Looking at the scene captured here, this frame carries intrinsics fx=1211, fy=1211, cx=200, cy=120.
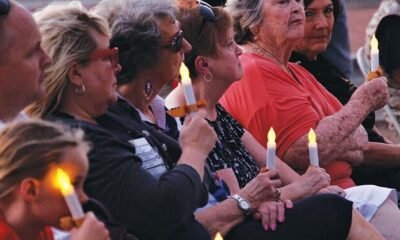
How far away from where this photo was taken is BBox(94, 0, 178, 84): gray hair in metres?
4.45

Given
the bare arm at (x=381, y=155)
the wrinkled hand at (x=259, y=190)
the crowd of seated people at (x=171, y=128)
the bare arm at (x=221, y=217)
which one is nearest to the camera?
the crowd of seated people at (x=171, y=128)

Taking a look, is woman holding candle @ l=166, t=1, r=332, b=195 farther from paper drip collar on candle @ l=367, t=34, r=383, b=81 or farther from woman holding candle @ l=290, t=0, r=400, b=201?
woman holding candle @ l=290, t=0, r=400, b=201

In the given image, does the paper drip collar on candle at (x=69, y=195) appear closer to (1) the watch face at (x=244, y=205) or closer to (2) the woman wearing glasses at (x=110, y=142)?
(2) the woman wearing glasses at (x=110, y=142)

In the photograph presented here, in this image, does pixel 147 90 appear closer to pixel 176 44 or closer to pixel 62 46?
pixel 176 44

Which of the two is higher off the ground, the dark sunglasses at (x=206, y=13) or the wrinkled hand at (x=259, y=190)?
the dark sunglasses at (x=206, y=13)

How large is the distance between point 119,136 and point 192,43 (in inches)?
35.5

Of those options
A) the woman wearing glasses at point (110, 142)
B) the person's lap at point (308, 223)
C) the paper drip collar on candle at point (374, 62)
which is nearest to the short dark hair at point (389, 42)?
the paper drip collar on candle at point (374, 62)

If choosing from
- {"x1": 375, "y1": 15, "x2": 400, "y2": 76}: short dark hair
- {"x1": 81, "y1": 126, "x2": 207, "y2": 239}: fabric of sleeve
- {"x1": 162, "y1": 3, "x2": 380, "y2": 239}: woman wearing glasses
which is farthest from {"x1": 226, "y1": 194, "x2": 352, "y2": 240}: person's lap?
{"x1": 375, "y1": 15, "x2": 400, "y2": 76}: short dark hair

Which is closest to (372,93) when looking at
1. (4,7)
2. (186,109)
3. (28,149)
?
(186,109)

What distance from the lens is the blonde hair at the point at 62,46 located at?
13.4 feet

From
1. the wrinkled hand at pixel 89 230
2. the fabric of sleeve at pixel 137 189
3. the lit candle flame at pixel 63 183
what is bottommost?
the fabric of sleeve at pixel 137 189

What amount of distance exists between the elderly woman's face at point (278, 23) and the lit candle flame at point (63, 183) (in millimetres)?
2525

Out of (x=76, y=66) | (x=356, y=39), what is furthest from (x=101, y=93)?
(x=356, y=39)

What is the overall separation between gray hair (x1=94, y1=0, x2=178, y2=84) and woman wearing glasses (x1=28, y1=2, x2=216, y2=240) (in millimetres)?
184
